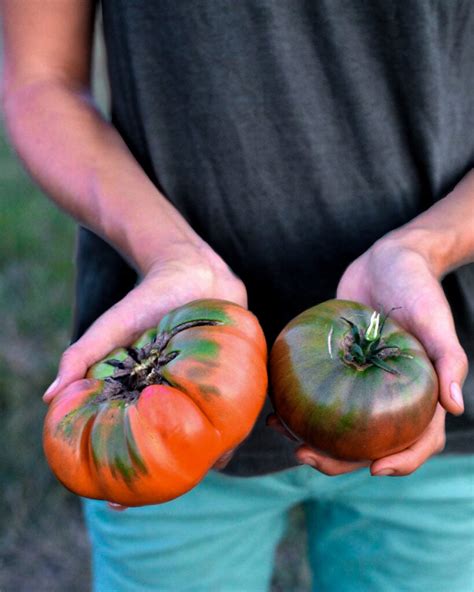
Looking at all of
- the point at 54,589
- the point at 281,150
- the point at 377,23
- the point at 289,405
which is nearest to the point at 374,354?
the point at 289,405

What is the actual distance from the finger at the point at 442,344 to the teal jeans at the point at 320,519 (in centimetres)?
42

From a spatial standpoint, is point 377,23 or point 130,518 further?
point 130,518

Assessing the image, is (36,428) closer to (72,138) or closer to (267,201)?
(72,138)

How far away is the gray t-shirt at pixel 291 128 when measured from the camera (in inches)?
61.6

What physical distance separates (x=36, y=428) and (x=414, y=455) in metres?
2.34

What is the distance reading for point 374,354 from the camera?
142 centimetres

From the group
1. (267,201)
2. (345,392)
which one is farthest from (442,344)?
(267,201)

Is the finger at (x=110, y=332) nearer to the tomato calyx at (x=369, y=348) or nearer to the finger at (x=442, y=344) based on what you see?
the tomato calyx at (x=369, y=348)

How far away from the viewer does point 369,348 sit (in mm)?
1400

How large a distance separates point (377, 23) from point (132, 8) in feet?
1.66

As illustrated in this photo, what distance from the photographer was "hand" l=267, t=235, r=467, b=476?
1.39 metres

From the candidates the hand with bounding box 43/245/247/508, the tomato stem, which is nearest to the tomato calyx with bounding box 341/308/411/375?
the tomato stem

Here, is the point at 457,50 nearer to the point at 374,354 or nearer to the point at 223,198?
the point at 223,198

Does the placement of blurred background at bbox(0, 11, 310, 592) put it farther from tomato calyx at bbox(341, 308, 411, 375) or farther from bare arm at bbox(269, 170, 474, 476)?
tomato calyx at bbox(341, 308, 411, 375)
